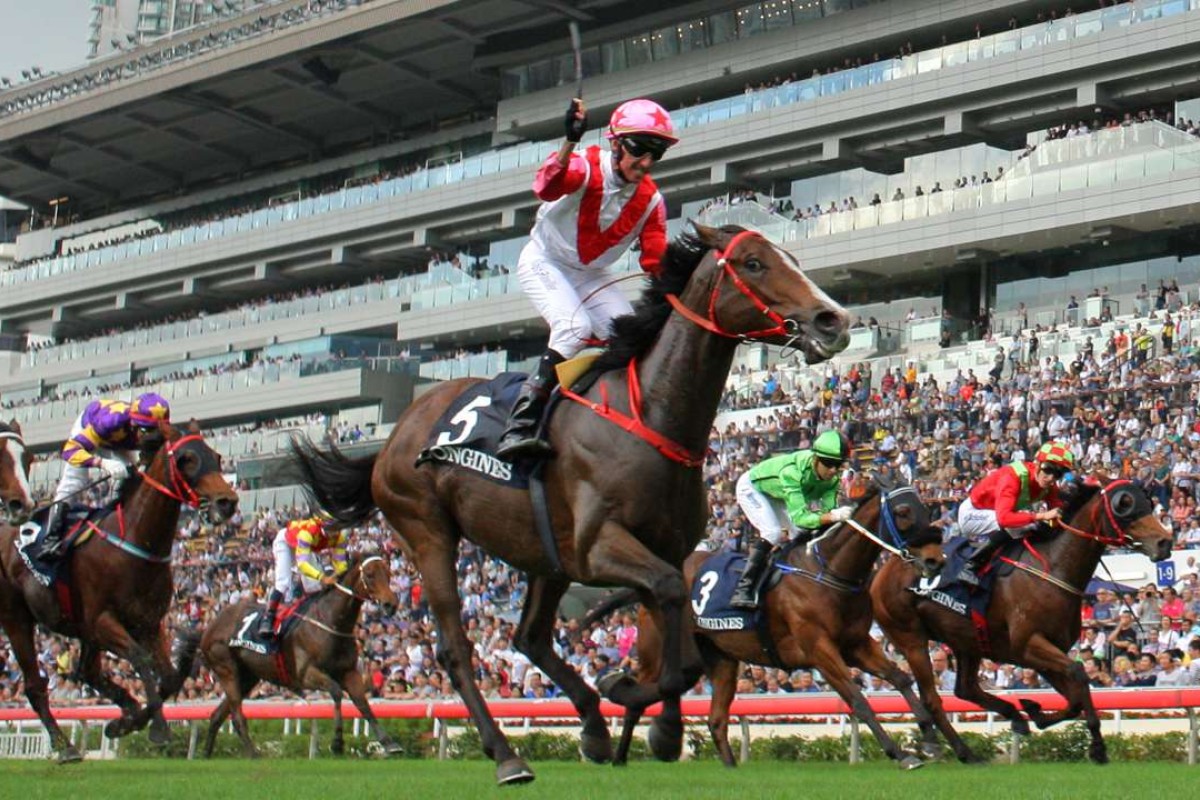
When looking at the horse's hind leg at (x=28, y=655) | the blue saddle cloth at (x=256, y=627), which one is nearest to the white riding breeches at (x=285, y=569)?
the blue saddle cloth at (x=256, y=627)

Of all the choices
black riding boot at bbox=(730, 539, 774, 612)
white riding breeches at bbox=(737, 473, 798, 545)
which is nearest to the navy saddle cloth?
black riding boot at bbox=(730, 539, 774, 612)

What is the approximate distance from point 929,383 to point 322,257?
25727 millimetres

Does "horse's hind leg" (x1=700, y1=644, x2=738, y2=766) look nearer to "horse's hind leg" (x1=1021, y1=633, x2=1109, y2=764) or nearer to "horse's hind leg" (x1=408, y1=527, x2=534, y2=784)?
"horse's hind leg" (x1=1021, y1=633, x2=1109, y2=764)

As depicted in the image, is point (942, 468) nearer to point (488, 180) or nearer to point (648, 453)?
point (648, 453)

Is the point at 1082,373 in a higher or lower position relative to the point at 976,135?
lower

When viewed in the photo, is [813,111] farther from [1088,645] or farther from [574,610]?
[1088,645]

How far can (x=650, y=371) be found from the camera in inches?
259

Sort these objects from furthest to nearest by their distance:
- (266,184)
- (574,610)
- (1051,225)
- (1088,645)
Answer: (266,184) → (1051,225) → (574,610) → (1088,645)

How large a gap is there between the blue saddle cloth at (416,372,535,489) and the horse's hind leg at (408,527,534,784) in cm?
38

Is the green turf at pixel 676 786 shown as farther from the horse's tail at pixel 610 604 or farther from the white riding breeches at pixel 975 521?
the white riding breeches at pixel 975 521

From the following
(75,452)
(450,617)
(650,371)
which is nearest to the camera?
(650,371)

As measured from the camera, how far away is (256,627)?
51.1 ft

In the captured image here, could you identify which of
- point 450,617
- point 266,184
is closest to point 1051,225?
point 450,617

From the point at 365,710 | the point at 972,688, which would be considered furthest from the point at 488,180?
the point at 972,688
